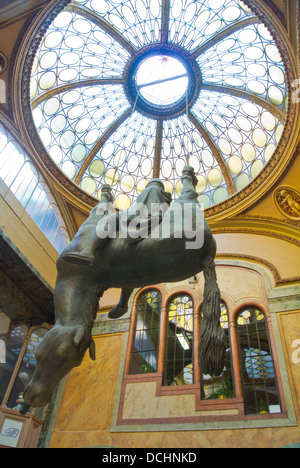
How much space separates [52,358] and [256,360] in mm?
8392

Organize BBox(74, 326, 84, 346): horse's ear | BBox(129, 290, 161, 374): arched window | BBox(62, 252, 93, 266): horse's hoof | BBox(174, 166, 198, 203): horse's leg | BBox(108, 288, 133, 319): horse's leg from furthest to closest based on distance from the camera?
1. BBox(129, 290, 161, 374): arched window
2. BBox(108, 288, 133, 319): horse's leg
3. BBox(174, 166, 198, 203): horse's leg
4. BBox(62, 252, 93, 266): horse's hoof
5. BBox(74, 326, 84, 346): horse's ear

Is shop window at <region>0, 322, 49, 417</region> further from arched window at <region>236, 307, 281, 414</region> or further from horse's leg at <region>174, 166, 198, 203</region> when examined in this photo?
horse's leg at <region>174, 166, 198, 203</region>

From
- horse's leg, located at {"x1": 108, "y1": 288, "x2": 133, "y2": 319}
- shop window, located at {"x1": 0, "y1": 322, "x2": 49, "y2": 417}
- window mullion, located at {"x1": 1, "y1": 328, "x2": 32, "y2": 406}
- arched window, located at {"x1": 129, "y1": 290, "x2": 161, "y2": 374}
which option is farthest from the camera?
arched window, located at {"x1": 129, "y1": 290, "x2": 161, "y2": 374}

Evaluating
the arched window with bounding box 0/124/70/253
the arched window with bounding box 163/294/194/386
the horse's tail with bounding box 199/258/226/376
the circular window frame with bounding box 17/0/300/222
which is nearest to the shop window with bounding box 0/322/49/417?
the arched window with bounding box 0/124/70/253

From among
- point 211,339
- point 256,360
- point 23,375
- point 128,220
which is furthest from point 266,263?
point 211,339

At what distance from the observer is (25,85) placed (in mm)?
10828

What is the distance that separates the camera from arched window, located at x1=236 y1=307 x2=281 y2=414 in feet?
30.1

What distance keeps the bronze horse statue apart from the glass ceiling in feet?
34.6

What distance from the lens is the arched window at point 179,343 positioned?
10.2m

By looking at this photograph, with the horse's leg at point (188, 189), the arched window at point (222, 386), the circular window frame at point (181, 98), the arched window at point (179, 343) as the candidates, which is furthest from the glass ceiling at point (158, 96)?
the horse's leg at point (188, 189)

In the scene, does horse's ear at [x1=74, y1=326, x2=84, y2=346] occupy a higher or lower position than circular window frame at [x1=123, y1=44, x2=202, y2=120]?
lower

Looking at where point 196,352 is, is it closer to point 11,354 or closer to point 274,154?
point 11,354

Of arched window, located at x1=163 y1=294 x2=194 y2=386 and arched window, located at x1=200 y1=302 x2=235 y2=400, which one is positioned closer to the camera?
arched window, located at x1=200 y1=302 x2=235 y2=400
